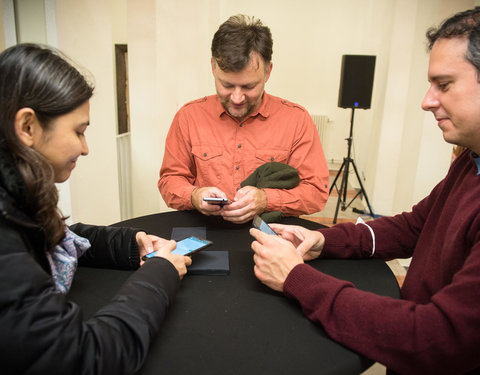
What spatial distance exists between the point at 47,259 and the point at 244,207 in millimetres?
951

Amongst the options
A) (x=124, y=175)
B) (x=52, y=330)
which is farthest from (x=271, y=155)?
(x=124, y=175)

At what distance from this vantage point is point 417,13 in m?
4.30

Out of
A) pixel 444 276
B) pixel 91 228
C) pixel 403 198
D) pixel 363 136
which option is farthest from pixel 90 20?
pixel 363 136

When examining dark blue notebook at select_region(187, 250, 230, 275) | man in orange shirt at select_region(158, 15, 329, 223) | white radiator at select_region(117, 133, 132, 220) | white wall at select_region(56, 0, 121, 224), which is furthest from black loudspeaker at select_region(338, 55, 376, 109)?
dark blue notebook at select_region(187, 250, 230, 275)

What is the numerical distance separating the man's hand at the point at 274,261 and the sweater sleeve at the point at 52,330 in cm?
40

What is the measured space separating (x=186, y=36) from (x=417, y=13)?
2908 millimetres

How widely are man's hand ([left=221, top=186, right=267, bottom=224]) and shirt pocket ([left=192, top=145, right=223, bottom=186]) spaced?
1.42 ft

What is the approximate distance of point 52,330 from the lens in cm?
67

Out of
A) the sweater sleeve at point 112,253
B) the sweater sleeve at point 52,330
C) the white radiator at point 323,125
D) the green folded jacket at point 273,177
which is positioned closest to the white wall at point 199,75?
the white radiator at point 323,125

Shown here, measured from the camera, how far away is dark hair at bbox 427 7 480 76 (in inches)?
37.0

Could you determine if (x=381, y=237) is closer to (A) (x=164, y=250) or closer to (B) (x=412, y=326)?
(B) (x=412, y=326)

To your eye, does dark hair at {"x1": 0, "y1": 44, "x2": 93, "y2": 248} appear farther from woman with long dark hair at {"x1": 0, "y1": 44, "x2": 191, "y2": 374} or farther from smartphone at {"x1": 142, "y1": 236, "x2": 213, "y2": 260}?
smartphone at {"x1": 142, "y1": 236, "x2": 213, "y2": 260}

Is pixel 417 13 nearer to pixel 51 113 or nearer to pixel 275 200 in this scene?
pixel 275 200

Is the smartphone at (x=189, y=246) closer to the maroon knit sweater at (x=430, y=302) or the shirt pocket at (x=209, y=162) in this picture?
the maroon knit sweater at (x=430, y=302)
